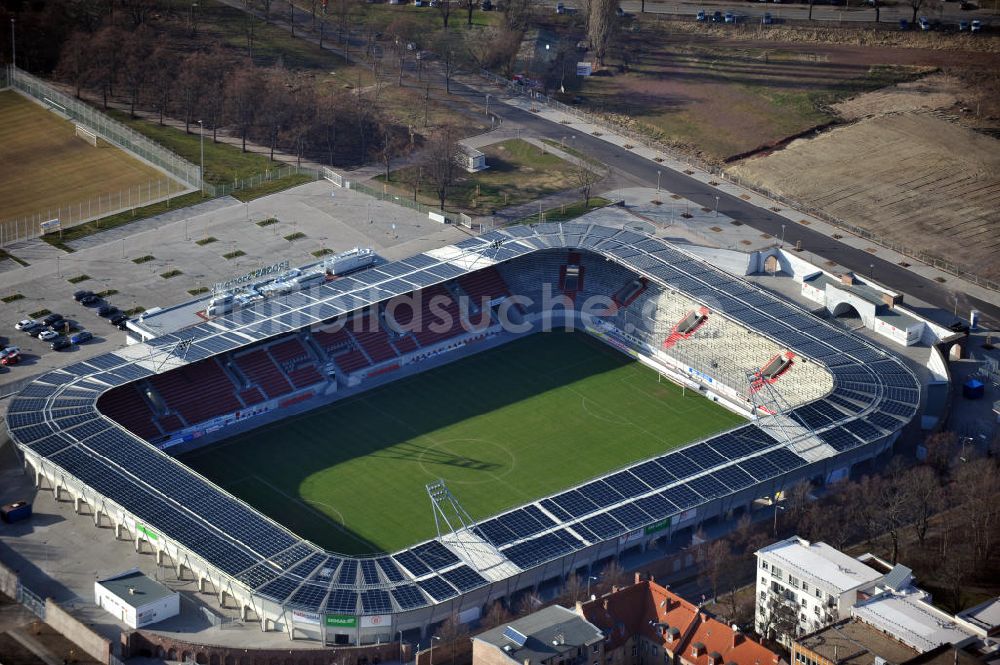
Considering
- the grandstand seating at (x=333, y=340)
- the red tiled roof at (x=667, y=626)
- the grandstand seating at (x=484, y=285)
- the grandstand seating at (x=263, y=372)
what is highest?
the grandstand seating at (x=484, y=285)

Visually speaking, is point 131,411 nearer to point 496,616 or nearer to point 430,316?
point 430,316

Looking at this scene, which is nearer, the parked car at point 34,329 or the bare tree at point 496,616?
the bare tree at point 496,616

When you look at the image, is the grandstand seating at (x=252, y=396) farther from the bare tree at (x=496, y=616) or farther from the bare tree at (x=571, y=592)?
the bare tree at (x=571, y=592)

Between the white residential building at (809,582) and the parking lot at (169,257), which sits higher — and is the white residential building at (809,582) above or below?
below

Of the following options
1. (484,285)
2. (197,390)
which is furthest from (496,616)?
(484,285)

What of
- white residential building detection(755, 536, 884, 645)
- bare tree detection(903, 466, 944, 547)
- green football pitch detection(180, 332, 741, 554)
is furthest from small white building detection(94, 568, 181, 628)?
bare tree detection(903, 466, 944, 547)

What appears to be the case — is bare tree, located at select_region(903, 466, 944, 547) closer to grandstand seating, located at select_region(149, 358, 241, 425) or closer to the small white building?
the small white building

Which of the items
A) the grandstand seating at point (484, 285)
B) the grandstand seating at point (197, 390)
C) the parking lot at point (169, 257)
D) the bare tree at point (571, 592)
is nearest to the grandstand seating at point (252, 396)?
the grandstand seating at point (197, 390)
